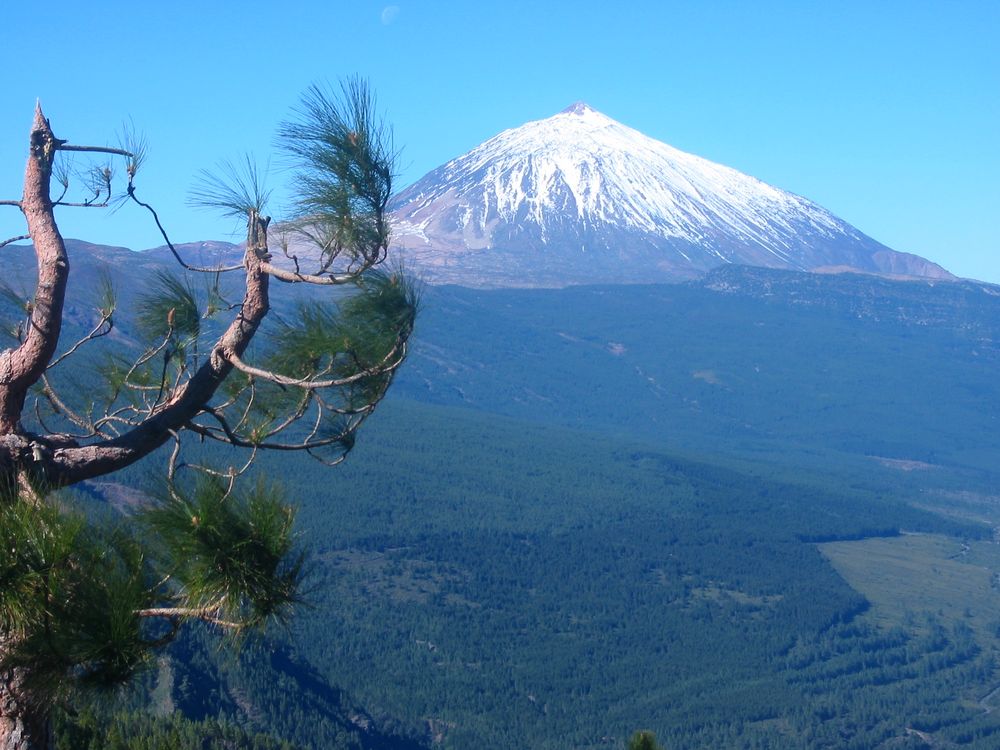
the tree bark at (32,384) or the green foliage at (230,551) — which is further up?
the tree bark at (32,384)

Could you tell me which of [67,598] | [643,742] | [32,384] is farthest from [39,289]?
[643,742]

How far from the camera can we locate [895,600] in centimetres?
5703

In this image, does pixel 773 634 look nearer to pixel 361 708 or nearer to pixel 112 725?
pixel 361 708

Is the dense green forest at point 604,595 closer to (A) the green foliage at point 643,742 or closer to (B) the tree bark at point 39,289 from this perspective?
(B) the tree bark at point 39,289

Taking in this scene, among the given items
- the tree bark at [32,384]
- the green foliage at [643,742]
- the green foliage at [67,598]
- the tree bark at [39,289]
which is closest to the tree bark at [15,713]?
the tree bark at [32,384]

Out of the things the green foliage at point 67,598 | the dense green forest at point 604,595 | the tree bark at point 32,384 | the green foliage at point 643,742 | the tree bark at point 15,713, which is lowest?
the dense green forest at point 604,595

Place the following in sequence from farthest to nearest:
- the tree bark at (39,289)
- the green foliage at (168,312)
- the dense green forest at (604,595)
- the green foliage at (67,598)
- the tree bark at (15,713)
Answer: the dense green forest at (604,595) < the green foliage at (168,312) < the tree bark at (39,289) < the tree bark at (15,713) < the green foliage at (67,598)

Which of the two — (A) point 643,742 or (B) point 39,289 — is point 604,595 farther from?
(B) point 39,289

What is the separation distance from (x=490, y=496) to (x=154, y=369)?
56173 millimetres

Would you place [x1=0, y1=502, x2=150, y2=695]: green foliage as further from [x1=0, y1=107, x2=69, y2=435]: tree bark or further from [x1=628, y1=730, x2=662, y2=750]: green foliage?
[x1=628, y1=730, x2=662, y2=750]: green foliage

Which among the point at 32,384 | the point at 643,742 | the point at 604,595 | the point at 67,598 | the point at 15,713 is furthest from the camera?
the point at 604,595

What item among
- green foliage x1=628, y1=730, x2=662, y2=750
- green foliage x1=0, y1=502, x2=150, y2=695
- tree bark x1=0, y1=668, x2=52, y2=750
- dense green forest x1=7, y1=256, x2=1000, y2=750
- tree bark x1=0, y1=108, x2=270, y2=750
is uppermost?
tree bark x1=0, y1=108, x2=270, y2=750

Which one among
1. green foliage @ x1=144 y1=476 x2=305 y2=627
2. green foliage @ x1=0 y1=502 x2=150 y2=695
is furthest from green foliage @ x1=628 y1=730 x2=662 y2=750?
green foliage @ x1=0 y1=502 x2=150 y2=695

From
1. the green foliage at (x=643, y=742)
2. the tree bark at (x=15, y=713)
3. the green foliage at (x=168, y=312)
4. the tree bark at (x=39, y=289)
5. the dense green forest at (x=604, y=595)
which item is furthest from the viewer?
the dense green forest at (x=604, y=595)
